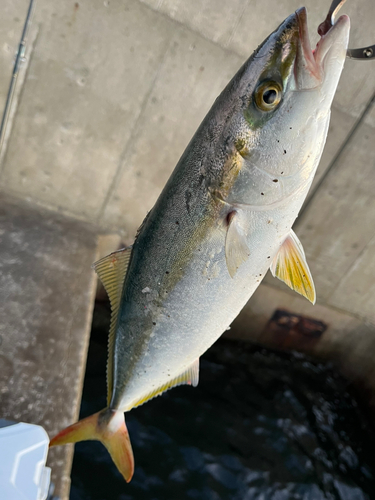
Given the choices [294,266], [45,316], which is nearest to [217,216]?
[294,266]

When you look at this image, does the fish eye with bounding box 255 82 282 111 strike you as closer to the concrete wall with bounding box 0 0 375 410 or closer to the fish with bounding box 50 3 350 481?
the fish with bounding box 50 3 350 481

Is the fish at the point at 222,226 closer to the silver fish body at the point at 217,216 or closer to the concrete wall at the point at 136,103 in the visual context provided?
the silver fish body at the point at 217,216

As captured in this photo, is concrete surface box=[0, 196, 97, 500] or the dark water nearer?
concrete surface box=[0, 196, 97, 500]

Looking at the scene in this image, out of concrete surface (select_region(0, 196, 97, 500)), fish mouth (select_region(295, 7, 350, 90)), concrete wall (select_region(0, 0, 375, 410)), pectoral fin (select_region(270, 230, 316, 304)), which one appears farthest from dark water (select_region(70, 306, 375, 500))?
fish mouth (select_region(295, 7, 350, 90))

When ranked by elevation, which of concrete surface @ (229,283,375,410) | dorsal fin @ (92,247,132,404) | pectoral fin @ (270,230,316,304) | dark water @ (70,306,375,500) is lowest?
dark water @ (70,306,375,500)

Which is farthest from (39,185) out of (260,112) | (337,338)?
(337,338)

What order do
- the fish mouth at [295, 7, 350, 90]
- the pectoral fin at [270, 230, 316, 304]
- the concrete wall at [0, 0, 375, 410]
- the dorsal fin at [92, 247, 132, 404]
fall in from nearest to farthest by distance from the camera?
the fish mouth at [295, 7, 350, 90] < the pectoral fin at [270, 230, 316, 304] < the dorsal fin at [92, 247, 132, 404] < the concrete wall at [0, 0, 375, 410]

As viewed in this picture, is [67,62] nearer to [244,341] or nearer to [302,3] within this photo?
[302,3]
